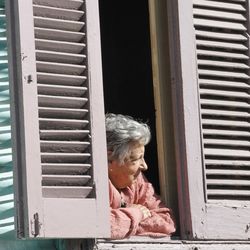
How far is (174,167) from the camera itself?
5.78 meters

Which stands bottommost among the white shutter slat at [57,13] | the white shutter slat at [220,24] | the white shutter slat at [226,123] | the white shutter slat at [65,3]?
the white shutter slat at [226,123]

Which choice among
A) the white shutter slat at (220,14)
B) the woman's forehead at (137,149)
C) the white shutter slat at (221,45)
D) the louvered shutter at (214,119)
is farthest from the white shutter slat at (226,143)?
the white shutter slat at (220,14)

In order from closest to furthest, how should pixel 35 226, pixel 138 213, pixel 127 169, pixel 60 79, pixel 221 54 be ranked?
pixel 35 226, pixel 60 79, pixel 138 213, pixel 127 169, pixel 221 54

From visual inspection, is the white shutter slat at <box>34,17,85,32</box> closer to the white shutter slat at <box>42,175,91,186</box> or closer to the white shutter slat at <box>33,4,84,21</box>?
the white shutter slat at <box>33,4,84,21</box>

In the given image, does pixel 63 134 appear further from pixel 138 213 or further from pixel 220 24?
pixel 220 24

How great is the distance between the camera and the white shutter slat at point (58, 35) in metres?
5.44

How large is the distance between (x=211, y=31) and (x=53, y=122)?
0.87 metres

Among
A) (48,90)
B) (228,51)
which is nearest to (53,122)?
(48,90)

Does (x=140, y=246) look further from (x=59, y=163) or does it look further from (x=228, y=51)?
(x=228, y=51)

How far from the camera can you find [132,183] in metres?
5.77

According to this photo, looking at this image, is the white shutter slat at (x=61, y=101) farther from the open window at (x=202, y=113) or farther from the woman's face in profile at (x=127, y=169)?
the open window at (x=202, y=113)

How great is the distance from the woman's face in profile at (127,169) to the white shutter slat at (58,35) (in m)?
0.47

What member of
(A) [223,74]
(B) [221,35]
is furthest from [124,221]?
(B) [221,35]

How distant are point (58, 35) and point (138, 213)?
2.26 ft
